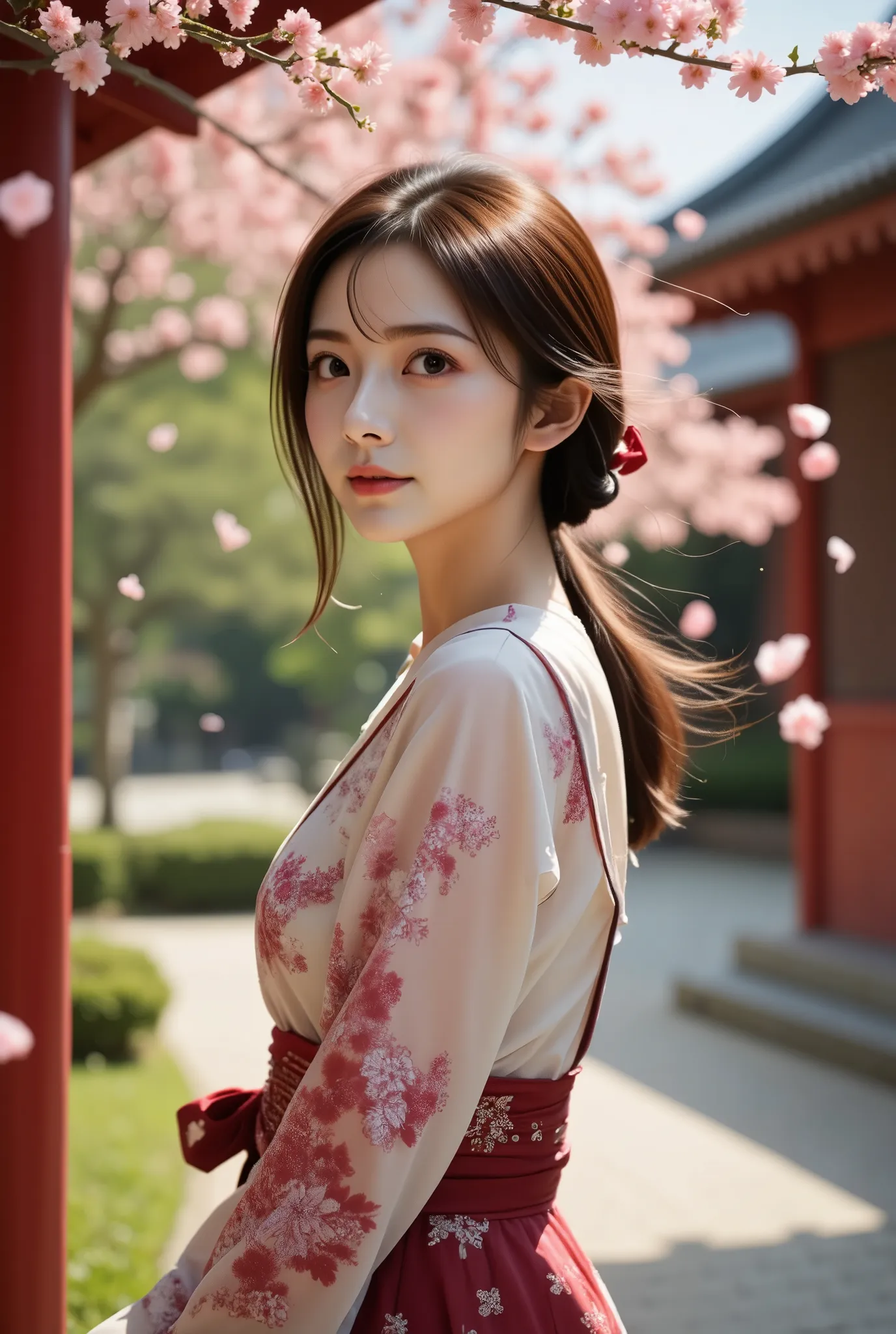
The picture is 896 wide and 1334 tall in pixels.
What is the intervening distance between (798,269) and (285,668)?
560 inches

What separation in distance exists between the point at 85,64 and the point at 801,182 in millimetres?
9055

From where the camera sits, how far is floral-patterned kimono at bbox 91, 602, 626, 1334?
1.18 m

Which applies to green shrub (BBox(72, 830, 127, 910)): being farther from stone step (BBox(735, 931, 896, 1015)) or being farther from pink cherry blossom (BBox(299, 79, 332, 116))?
pink cherry blossom (BBox(299, 79, 332, 116))

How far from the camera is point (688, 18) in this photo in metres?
1.44

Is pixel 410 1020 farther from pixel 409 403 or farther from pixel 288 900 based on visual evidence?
pixel 409 403

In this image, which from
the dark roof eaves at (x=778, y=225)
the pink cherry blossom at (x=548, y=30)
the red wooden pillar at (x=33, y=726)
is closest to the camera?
the pink cherry blossom at (x=548, y=30)

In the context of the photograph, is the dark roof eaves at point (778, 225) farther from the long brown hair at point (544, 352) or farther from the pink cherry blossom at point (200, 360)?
the long brown hair at point (544, 352)

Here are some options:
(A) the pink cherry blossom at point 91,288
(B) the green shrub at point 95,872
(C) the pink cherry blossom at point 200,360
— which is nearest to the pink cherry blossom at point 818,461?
(C) the pink cherry blossom at point 200,360

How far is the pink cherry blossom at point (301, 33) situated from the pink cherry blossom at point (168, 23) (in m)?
0.12

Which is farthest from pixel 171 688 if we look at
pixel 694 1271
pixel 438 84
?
pixel 694 1271

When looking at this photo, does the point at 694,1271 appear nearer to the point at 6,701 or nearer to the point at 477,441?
the point at 6,701

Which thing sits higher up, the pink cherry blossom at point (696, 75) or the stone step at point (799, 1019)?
the pink cherry blossom at point (696, 75)

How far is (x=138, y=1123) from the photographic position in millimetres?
4812

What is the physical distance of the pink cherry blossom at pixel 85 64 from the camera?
137cm
